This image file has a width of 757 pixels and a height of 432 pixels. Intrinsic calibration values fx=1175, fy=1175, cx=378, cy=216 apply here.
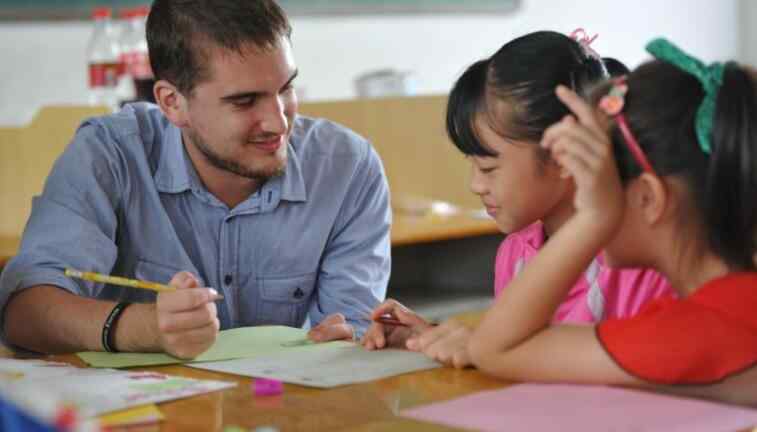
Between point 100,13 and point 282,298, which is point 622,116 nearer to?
point 282,298

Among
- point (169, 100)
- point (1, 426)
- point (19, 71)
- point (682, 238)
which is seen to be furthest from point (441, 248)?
point (1, 426)

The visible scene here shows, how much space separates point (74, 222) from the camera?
1.82m

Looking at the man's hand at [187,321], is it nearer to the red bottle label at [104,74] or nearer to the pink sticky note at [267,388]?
the pink sticky note at [267,388]

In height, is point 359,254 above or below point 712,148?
below

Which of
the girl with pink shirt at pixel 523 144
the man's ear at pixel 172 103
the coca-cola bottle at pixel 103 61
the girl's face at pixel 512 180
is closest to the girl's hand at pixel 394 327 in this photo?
the girl with pink shirt at pixel 523 144

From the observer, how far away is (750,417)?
42.4 inches

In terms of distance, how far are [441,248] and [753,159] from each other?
276cm

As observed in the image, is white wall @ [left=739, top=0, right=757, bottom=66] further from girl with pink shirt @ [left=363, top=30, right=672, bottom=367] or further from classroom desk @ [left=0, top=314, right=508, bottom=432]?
classroom desk @ [left=0, top=314, right=508, bottom=432]

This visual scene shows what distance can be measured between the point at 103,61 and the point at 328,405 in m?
2.31

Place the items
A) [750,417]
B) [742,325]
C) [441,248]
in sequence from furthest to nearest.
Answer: [441,248] < [742,325] < [750,417]

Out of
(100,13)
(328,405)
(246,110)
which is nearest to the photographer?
(328,405)

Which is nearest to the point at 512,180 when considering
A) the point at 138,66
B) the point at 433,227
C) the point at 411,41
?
the point at 433,227

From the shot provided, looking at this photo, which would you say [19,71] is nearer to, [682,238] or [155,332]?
[155,332]

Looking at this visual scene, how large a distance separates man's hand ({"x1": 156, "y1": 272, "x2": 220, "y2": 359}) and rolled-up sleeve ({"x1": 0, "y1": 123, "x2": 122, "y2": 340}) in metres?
0.34
